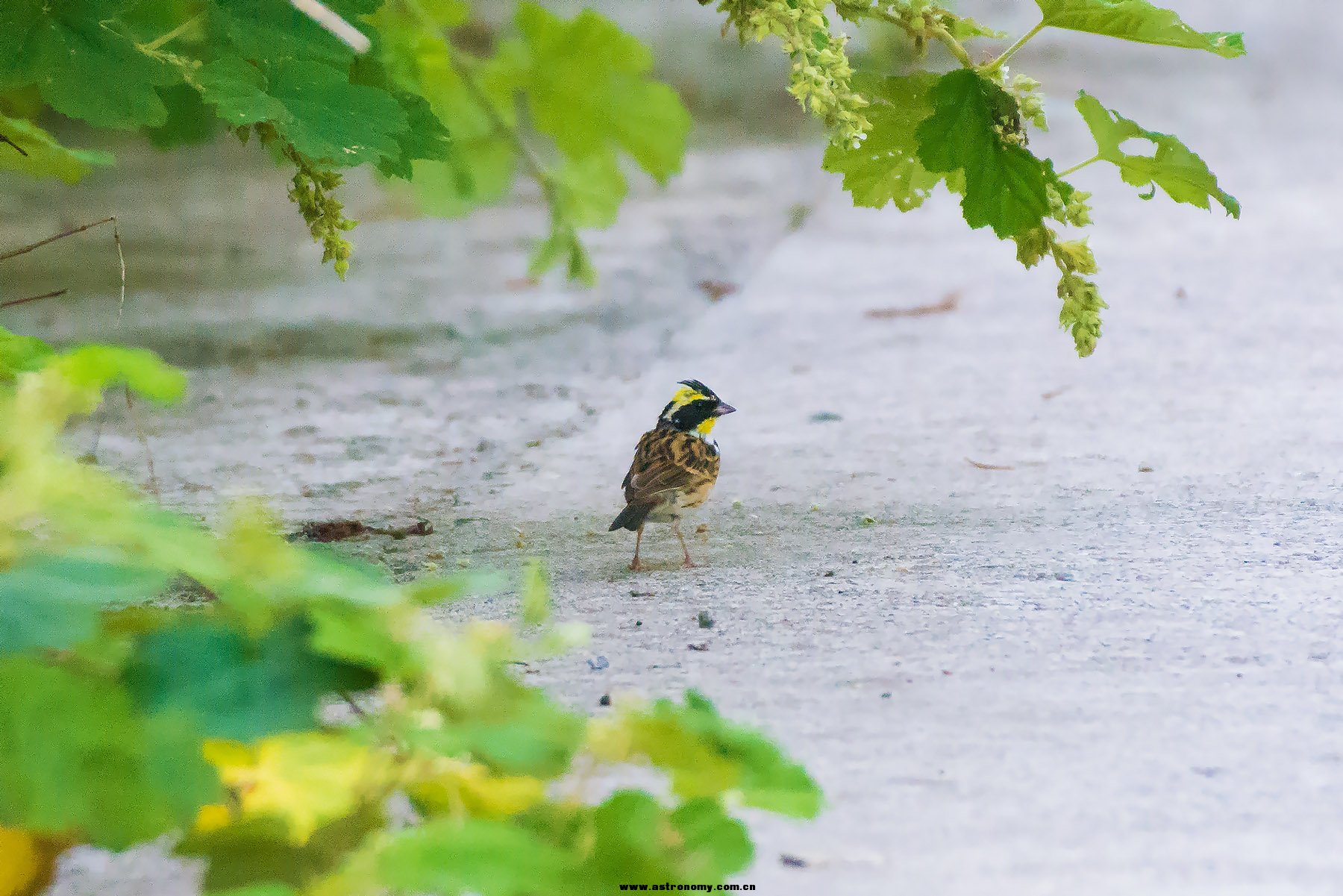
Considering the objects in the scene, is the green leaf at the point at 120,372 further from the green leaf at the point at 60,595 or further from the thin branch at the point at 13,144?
the thin branch at the point at 13,144

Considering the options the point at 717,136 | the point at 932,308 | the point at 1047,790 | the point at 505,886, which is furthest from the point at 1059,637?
the point at 717,136

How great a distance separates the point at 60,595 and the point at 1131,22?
1090mm

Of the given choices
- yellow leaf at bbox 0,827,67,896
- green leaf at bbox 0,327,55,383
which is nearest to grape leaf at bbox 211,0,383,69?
green leaf at bbox 0,327,55,383

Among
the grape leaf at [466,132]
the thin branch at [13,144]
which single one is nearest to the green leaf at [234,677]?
the thin branch at [13,144]

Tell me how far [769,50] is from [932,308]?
2.41 m

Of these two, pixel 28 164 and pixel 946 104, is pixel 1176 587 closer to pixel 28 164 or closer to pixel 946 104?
pixel 946 104

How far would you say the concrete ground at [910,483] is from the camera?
0.86m

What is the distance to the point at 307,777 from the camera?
0.52 meters

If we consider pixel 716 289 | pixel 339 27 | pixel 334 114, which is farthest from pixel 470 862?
pixel 716 289

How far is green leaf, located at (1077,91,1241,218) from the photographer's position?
1211mm

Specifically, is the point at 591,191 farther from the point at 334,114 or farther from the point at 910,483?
the point at 334,114

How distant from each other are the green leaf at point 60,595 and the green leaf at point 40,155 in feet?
2.99

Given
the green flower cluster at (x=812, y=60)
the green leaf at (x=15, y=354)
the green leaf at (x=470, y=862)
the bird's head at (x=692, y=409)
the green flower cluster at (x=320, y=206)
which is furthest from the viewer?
the bird's head at (x=692, y=409)

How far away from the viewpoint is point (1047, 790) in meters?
0.88
